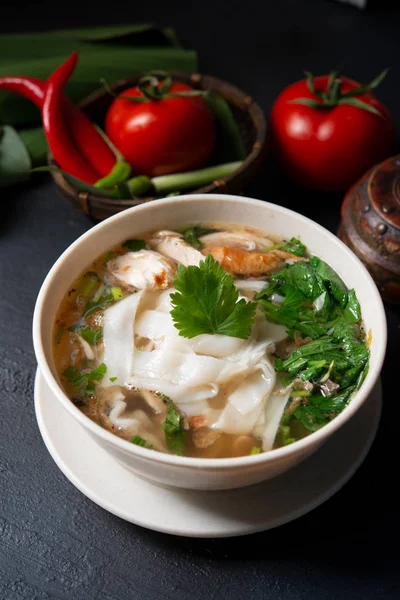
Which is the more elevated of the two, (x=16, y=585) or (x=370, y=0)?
(x=370, y=0)

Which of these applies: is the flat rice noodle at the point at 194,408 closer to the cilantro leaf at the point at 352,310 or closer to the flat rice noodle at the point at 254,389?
the flat rice noodle at the point at 254,389

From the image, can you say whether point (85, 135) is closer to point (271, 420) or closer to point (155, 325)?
point (155, 325)

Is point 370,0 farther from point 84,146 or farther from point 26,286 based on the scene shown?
point 26,286

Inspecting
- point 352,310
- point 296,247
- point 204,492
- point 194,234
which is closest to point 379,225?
point 296,247

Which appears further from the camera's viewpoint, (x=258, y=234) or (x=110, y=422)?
(x=258, y=234)

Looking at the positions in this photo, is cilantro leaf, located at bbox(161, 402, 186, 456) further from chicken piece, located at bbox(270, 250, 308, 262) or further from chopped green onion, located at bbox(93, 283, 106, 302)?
chicken piece, located at bbox(270, 250, 308, 262)

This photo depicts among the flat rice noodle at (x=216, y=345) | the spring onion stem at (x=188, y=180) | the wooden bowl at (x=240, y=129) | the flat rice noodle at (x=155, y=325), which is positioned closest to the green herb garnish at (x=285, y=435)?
the flat rice noodle at (x=216, y=345)

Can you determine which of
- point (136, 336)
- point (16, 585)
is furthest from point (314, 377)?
point (16, 585)
